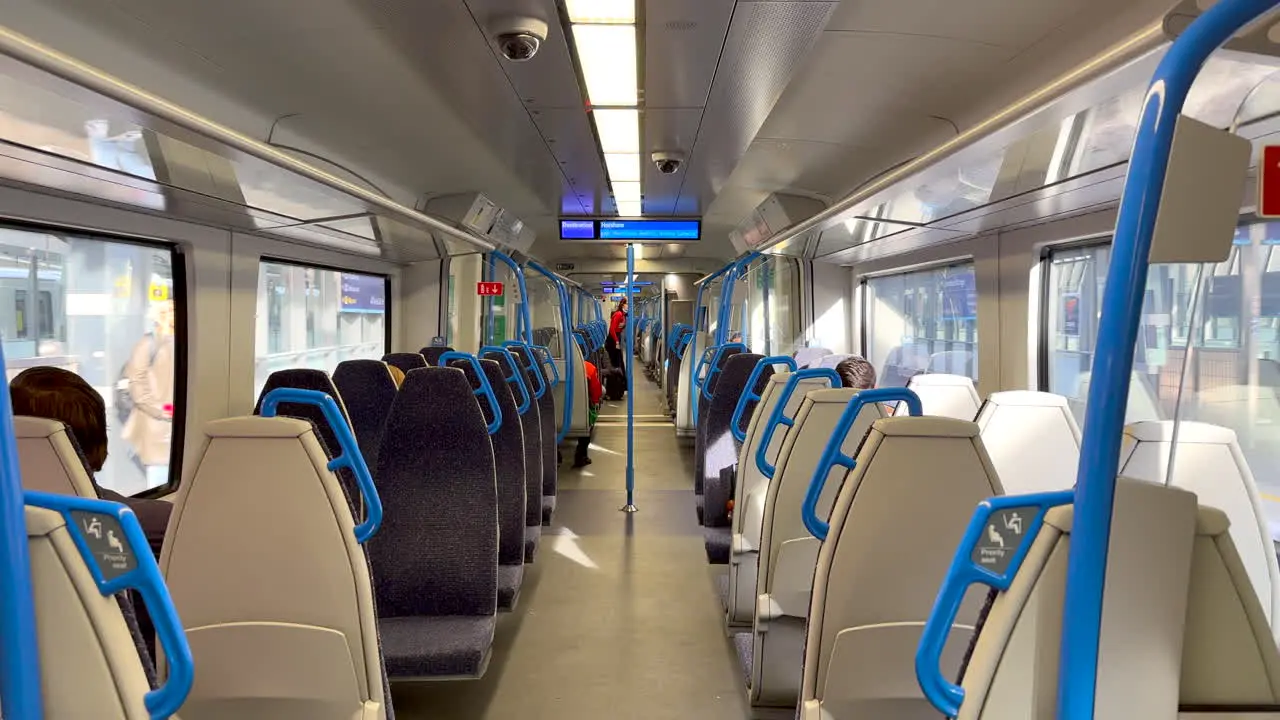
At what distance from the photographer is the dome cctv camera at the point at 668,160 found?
5734 mm

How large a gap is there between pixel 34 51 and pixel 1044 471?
9.45ft

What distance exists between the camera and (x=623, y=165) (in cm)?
645

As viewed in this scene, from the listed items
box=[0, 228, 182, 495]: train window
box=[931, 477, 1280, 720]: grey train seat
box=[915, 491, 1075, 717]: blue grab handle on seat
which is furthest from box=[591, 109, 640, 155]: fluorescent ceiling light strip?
box=[931, 477, 1280, 720]: grey train seat

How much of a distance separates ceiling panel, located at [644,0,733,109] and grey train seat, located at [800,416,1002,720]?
1714 millimetres

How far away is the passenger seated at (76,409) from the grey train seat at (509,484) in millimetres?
1821

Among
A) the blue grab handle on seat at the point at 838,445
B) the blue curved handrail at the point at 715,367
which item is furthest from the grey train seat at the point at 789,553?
the blue curved handrail at the point at 715,367

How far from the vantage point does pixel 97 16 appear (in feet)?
8.75

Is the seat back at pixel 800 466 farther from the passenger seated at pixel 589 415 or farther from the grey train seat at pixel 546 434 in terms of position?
the passenger seated at pixel 589 415

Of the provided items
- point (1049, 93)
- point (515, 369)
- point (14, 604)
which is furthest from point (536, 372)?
point (14, 604)

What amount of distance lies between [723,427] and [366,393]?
6.88ft

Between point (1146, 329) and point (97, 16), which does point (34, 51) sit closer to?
point (97, 16)

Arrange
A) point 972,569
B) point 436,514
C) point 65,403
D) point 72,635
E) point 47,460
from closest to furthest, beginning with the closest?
point 72,635, point 972,569, point 47,460, point 65,403, point 436,514

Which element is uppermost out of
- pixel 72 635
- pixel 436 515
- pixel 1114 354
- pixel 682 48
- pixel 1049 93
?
pixel 682 48

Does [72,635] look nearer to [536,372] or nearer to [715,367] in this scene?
[536,372]
